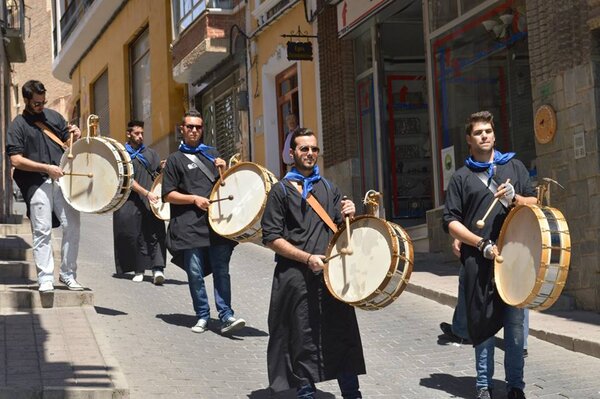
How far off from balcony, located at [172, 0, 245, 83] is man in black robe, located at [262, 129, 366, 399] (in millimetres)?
15901

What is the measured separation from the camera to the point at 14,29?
17.5 meters

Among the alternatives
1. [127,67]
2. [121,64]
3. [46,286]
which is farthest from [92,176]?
[121,64]

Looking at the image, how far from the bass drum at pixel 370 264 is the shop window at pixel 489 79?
20.1ft

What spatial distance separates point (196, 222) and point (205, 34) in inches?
544

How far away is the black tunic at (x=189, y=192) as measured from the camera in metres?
9.28

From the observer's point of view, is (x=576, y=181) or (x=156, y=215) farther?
(x=156, y=215)

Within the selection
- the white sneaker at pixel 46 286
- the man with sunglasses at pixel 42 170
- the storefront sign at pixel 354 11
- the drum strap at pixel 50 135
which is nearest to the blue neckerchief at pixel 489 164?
the man with sunglasses at pixel 42 170

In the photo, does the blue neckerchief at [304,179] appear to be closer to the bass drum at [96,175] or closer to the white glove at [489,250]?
the white glove at [489,250]

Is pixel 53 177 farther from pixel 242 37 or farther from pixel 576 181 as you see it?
pixel 242 37

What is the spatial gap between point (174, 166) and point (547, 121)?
4.07m

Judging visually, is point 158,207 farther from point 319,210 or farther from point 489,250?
point 489,250

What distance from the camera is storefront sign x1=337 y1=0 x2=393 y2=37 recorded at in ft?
52.6

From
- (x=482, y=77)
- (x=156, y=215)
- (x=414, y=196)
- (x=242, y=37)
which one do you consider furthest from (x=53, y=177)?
(x=242, y=37)

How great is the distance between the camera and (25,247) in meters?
12.1
